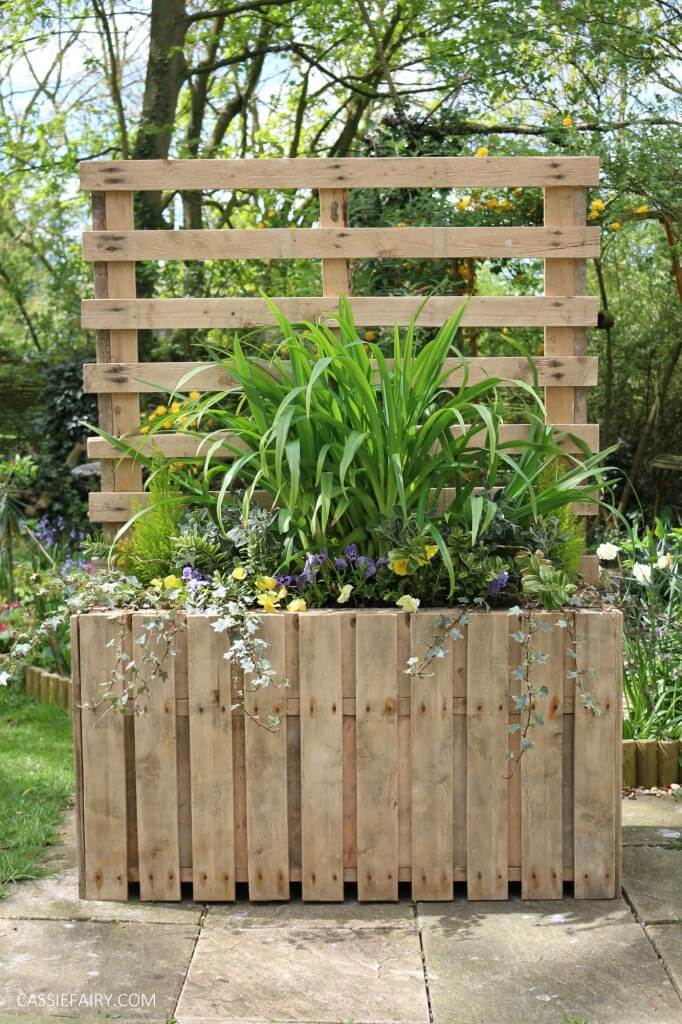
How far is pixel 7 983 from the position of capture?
2.19m

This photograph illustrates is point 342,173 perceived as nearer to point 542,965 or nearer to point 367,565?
point 367,565

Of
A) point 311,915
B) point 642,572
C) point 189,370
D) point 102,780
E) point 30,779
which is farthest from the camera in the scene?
point 642,572

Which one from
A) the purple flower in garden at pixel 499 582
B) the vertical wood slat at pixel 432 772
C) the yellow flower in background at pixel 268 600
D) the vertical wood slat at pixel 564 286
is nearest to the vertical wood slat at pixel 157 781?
the yellow flower in background at pixel 268 600

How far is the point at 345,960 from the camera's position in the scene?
231 cm

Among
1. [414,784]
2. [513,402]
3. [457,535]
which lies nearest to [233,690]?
[414,784]

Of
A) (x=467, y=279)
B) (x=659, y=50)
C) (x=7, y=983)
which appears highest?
(x=659, y=50)

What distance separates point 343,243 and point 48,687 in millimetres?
2510

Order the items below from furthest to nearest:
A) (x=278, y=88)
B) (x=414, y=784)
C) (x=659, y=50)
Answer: (x=278, y=88) < (x=659, y=50) < (x=414, y=784)

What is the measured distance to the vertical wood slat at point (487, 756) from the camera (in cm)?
260

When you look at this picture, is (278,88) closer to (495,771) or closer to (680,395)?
(680,395)

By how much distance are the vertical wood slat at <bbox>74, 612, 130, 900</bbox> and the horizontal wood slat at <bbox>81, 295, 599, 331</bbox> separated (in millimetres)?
1027

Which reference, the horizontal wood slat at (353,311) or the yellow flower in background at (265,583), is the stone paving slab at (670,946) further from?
the horizontal wood slat at (353,311)

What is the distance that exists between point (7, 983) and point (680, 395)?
652cm

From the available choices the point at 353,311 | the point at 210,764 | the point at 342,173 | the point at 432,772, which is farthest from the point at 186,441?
the point at 432,772
